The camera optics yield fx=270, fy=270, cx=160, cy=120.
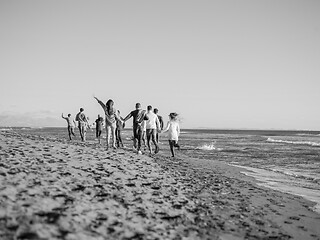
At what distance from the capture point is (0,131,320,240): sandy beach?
13.4 ft

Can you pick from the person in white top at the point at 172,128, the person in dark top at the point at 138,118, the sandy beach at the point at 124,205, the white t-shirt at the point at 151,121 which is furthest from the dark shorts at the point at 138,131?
the sandy beach at the point at 124,205

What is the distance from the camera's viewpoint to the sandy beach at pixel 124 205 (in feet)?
13.4

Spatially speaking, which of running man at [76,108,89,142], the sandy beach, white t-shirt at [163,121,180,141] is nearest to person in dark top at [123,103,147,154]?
white t-shirt at [163,121,180,141]

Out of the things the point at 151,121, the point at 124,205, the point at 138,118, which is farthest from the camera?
the point at 151,121

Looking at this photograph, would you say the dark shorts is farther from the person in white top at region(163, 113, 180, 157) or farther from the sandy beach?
the sandy beach

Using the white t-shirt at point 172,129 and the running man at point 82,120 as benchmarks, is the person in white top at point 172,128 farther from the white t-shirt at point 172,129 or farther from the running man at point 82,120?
the running man at point 82,120

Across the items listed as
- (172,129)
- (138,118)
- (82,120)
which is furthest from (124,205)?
(82,120)

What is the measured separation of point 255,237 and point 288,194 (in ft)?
14.1

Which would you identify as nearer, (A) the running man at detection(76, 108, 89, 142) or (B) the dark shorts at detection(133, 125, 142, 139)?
(B) the dark shorts at detection(133, 125, 142, 139)

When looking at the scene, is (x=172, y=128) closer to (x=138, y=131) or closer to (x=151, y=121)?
(x=151, y=121)

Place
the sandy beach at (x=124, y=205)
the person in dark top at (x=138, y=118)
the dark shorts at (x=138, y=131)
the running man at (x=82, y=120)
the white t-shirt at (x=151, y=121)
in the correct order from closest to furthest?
the sandy beach at (x=124, y=205)
the person in dark top at (x=138, y=118)
the dark shorts at (x=138, y=131)
the white t-shirt at (x=151, y=121)
the running man at (x=82, y=120)

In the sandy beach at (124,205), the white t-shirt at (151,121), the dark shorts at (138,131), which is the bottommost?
the sandy beach at (124,205)

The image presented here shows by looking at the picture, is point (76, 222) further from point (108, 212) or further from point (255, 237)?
point (255, 237)

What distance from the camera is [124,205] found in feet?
17.1
